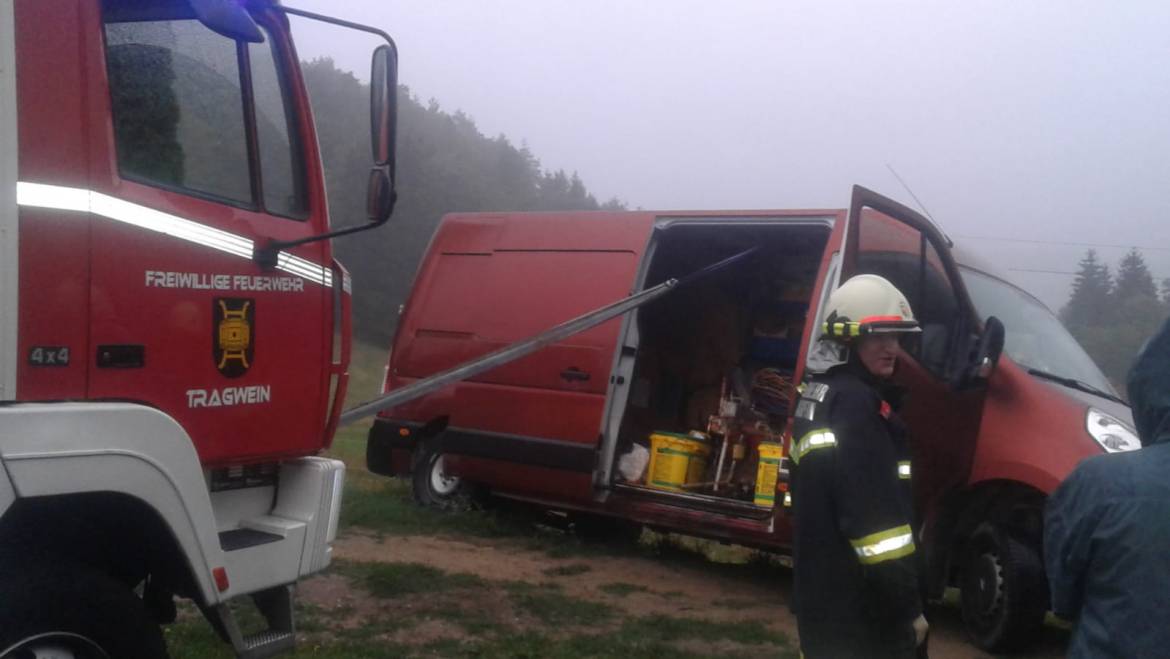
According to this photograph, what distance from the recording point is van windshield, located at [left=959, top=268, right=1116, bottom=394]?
6953 mm

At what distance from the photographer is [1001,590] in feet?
20.5

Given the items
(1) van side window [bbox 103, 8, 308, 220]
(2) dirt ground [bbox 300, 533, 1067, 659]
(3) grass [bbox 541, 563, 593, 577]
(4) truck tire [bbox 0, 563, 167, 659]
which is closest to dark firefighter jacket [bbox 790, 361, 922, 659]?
(4) truck tire [bbox 0, 563, 167, 659]

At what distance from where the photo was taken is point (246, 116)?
4.30 meters

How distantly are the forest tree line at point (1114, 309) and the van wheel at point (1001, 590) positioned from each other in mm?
1436

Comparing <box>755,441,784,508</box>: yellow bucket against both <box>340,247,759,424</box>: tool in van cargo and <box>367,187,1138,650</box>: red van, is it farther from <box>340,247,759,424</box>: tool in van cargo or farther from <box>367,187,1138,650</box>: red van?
<box>340,247,759,424</box>: tool in van cargo

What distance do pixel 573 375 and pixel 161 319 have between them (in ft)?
15.2

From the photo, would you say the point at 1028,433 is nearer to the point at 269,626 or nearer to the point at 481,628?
the point at 481,628

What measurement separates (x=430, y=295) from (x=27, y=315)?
19.6 ft

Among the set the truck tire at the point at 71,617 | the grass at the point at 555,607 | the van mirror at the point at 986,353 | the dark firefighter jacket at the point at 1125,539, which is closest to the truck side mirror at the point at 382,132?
the truck tire at the point at 71,617

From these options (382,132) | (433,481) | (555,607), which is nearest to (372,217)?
(382,132)

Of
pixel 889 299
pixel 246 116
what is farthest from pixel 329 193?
pixel 889 299

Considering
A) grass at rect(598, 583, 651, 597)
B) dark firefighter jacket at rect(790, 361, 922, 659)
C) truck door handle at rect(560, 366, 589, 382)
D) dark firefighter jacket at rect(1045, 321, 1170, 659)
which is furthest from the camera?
truck door handle at rect(560, 366, 589, 382)

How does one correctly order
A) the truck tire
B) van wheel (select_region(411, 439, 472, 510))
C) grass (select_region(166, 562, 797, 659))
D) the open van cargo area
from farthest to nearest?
1. van wheel (select_region(411, 439, 472, 510))
2. the open van cargo area
3. grass (select_region(166, 562, 797, 659))
4. the truck tire

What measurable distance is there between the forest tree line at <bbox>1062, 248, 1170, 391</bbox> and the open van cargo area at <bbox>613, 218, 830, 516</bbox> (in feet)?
6.87
